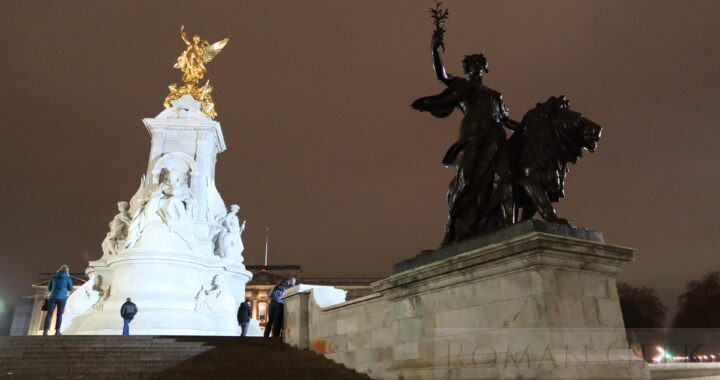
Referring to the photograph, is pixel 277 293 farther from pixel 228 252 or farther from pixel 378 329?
pixel 228 252

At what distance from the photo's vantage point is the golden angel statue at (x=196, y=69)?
85.1 feet

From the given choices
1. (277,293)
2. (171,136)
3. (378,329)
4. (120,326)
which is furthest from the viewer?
(171,136)

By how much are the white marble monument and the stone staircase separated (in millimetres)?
6076

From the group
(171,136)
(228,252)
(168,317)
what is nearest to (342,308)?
(168,317)

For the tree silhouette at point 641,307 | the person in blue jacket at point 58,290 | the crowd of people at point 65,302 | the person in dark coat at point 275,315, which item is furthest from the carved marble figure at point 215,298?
the tree silhouette at point 641,307

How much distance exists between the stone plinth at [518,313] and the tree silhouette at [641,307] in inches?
2014

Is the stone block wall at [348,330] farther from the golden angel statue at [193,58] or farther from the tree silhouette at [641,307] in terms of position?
the tree silhouette at [641,307]

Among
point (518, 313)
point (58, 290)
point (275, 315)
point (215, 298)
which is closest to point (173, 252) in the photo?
point (215, 298)

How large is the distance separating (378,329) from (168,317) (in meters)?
11.4

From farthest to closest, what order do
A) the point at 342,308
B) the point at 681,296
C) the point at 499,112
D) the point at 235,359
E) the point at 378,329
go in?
the point at 681,296
the point at 235,359
the point at 342,308
the point at 378,329
the point at 499,112

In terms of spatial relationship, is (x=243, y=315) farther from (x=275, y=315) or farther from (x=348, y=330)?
(x=348, y=330)

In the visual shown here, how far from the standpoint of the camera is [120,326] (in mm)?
17062

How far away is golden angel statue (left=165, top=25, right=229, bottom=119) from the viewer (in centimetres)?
2595

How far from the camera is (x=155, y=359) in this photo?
33.2 ft
